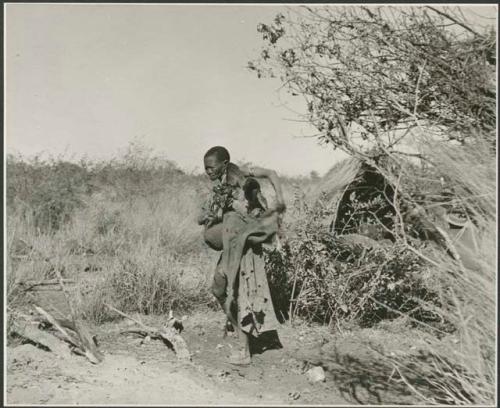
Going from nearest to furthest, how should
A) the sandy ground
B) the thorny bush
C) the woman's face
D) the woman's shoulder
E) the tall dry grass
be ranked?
the tall dry grass, the sandy ground, the woman's face, the woman's shoulder, the thorny bush

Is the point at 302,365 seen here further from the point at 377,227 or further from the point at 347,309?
the point at 377,227

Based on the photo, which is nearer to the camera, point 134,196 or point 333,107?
point 333,107

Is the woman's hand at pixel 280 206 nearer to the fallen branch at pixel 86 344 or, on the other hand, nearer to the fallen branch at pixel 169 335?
the fallen branch at pixel 169 335

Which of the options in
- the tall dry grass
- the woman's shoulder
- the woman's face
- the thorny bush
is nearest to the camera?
the tall dry grass

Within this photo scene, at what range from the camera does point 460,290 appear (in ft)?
9.02

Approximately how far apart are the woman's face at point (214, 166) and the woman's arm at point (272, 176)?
0.63 ft

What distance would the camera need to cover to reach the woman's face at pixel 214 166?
4031 millimetres

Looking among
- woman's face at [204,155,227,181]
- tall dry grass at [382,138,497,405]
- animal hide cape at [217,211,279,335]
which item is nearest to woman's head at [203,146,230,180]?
woman's face at [204,155,227,181]

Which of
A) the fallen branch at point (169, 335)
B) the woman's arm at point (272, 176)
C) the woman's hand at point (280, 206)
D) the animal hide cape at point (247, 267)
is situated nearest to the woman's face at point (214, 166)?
the woman's arm at point (272, 176)

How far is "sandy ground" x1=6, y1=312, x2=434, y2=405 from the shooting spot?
3363mm

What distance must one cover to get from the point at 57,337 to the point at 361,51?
3519 millimetres

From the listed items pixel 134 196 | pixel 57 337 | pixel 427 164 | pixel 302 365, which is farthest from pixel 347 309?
pixel 134 196

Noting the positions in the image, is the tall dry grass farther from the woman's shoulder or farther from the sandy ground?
the woman's shoulder

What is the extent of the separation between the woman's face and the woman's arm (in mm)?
192
